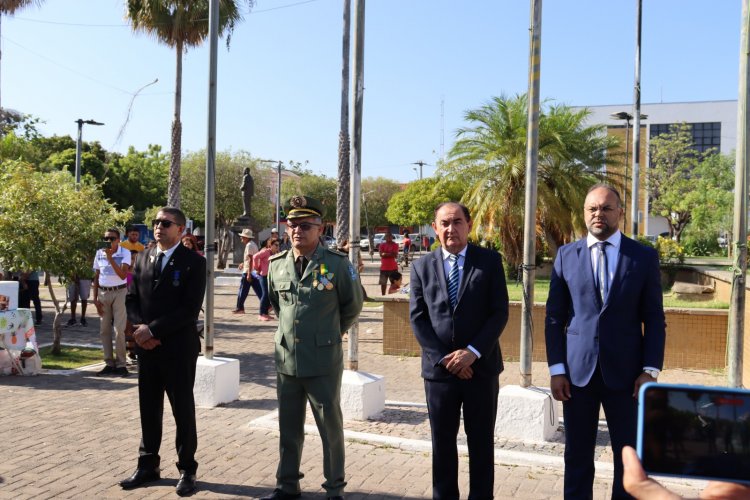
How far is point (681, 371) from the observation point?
9.66m

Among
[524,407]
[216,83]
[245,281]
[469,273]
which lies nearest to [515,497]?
[524,407]

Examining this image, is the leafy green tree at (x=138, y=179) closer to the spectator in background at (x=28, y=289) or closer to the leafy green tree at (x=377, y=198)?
the leafy green tree at (x=377, y=198)

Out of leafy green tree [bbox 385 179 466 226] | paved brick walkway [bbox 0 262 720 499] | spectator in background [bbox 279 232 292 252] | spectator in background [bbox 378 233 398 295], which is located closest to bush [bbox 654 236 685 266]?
spectator in background [bbox 378 233 398 295]

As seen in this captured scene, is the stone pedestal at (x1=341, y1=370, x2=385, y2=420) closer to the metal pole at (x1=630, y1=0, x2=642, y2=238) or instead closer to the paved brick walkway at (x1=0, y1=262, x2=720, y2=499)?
the paved brick walkway at (x1=0, y1=262, x2=720, y2=499)

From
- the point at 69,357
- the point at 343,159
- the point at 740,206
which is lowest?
the point at 69,357

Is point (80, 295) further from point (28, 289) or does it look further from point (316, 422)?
point (316, 422)

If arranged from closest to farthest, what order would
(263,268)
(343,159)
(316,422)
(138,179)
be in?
1. (316,422)
2. (263,268)
3. (343,159)
4. (138,179)

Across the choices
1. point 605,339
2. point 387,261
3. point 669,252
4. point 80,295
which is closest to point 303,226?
point 605,339

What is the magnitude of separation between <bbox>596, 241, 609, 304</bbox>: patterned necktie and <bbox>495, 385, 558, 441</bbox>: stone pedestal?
2328 millimetres

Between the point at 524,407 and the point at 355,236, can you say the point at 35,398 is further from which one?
the point at 524,407

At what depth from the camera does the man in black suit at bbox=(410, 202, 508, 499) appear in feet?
14.9

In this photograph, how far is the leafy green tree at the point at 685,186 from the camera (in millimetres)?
41781

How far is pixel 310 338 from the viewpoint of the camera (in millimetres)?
4871

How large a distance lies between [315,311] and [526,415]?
2.45 metres
